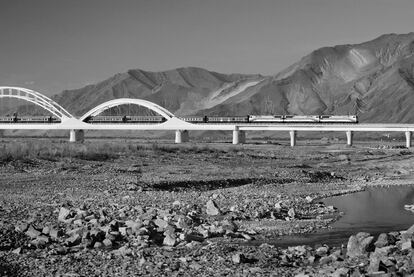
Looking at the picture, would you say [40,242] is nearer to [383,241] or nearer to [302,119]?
[383,241]

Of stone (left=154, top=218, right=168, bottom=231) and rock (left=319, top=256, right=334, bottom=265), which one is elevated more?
stone (left=154, top=218, right=168, bottom=231)

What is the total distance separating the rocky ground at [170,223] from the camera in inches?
645

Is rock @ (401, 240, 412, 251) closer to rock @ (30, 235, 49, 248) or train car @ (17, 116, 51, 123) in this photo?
rock @ (30, 235, 49, 248)

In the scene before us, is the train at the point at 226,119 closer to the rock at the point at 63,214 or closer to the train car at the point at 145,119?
the train car at the point at 145,119

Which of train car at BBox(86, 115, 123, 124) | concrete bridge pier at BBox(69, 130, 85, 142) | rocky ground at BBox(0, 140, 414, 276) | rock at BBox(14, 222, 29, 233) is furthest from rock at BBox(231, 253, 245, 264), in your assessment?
train car at BBox(86, 115, 123, 124)

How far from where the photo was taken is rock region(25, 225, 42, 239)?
1942 centimetres

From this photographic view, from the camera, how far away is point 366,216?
28.4m

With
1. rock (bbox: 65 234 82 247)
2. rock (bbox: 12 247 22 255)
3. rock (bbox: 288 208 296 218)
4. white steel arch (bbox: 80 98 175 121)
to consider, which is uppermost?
white steel arch (bbox: 80 98 175 121)

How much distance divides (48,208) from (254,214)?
318 inches

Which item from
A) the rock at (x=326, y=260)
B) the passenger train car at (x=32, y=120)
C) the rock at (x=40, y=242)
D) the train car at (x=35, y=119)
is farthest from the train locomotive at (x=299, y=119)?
the rock at (x=40, y=242)

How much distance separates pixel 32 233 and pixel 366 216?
15029 millimetres

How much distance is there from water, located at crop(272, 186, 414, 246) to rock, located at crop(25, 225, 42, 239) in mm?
7401

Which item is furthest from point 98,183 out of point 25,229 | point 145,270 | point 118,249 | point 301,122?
point 301,122

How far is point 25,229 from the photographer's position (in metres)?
20.1
